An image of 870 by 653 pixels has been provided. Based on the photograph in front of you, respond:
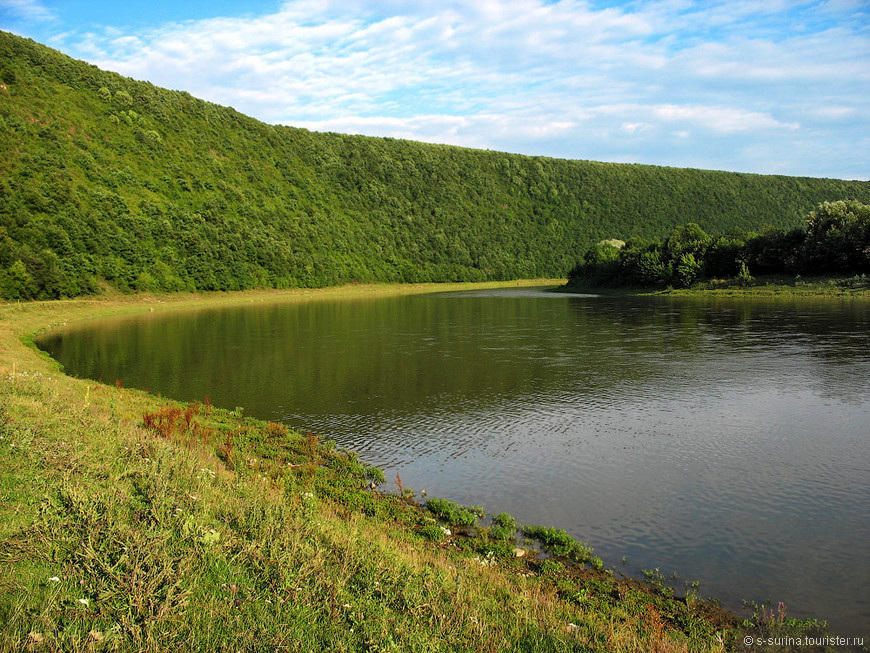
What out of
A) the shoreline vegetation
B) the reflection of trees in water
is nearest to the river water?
the reflection of trees in water

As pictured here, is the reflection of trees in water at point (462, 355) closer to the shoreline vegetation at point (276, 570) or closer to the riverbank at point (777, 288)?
the riverbank at point (777, 288)

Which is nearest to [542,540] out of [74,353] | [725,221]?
[74,353]

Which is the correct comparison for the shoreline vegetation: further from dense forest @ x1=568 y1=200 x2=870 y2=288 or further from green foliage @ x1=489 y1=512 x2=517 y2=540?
dense forest @ x1=568 y1=200 x2=870 y2=288

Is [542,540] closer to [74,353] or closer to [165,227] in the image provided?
[74,353]

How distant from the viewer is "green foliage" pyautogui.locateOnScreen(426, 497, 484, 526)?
11.2 m

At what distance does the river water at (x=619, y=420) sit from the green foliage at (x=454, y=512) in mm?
580

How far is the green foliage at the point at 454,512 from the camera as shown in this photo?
11.2m

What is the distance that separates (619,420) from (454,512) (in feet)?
27.2

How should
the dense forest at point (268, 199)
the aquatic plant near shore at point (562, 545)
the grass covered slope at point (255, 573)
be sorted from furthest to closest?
the dense forest at point (268, 199) < the aquatic plant near shore at point (562, 545) < the grass covered slope at point (255, 573)

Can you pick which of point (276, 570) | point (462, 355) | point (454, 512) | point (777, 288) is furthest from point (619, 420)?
point (777, 288)

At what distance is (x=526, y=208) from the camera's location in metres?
154

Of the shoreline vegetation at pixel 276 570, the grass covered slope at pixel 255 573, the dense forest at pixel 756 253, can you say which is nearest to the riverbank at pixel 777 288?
the dense forest at pixel 756 253

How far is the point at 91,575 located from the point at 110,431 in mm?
6973

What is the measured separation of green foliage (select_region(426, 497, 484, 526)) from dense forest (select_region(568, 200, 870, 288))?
64746mm
